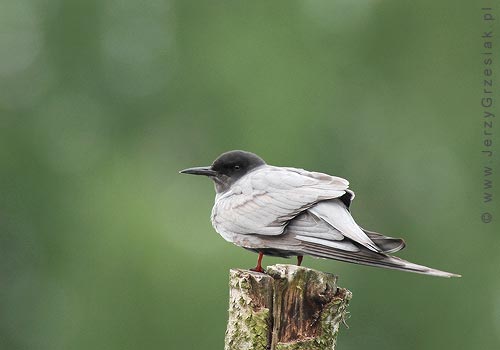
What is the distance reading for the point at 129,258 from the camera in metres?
18.8

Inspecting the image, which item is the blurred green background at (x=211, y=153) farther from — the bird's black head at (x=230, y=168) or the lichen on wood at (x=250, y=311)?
the lichen on wood at (x=250, y=311)

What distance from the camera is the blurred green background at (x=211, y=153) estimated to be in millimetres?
18734

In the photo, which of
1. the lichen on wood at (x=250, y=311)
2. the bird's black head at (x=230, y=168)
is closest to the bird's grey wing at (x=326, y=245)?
the lichen on wood at (x=250, y=311)

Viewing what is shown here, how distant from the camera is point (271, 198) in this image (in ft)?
27.2

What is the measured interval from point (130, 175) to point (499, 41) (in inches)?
289

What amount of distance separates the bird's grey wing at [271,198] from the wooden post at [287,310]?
80 centimetres

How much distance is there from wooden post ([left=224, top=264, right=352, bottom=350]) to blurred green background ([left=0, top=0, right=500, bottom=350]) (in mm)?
9127

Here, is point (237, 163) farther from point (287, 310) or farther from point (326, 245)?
point (287, 310)

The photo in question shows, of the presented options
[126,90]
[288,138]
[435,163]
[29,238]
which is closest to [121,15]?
[126,90]

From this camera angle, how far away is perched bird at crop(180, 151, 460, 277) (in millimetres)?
7461

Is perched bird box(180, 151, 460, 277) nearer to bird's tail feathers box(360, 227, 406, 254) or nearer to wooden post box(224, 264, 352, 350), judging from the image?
bird's tail feathers box(360, 227, 406, 254)

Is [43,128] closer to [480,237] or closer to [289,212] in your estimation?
[480,237]

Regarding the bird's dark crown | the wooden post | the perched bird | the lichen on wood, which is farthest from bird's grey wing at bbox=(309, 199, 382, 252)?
the bird's dark crown

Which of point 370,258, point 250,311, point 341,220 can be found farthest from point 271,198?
point 250,311
